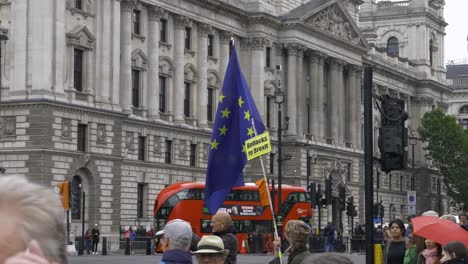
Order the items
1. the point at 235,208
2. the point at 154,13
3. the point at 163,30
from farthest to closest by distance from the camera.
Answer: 1. the point at 163,30
2. the point at 154,13
3. the point at 235,208

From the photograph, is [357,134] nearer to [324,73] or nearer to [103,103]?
[324,73]

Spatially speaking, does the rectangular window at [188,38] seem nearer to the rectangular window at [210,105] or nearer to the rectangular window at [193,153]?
the rectangular window at [210,105]

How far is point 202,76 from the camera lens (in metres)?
72.3

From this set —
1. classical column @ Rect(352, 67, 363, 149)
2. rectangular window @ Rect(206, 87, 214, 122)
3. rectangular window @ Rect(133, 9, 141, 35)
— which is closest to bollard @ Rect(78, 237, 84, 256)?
rectangular window @ Rect(133, 9, 141, 35)

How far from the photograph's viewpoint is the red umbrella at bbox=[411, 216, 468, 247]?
12.3m

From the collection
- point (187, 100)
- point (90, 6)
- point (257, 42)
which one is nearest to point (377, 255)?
point (90, 6)

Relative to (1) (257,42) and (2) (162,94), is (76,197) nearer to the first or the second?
(2) (162,94)

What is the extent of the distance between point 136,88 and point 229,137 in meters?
50.5

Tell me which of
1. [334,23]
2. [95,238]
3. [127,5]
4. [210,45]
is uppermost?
[334,23]

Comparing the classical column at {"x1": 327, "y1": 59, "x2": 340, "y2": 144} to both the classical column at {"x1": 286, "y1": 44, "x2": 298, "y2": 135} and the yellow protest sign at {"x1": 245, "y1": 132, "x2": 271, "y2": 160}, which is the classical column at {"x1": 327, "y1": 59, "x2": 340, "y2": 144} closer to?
the classical column at {"x1": 286, "y1": 44, "x2": 298, "y2": 135}

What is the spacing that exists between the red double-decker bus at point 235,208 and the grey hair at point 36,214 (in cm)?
4939

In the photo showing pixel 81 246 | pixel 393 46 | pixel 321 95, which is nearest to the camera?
pixel 81 246

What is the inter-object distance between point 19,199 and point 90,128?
5596 cm

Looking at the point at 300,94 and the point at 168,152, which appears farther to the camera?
the point at 300,94
